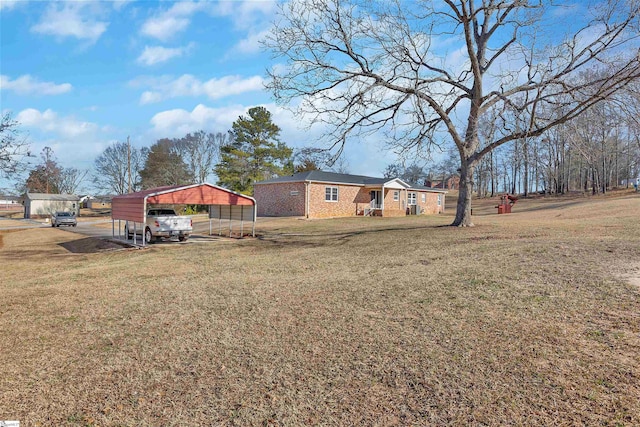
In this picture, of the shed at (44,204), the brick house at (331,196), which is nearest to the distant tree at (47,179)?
the shed at (44,204)

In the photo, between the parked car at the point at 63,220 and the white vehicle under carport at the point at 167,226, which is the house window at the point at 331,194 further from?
the parked car at the point at 63,220

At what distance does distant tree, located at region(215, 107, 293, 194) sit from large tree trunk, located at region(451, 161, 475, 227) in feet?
106

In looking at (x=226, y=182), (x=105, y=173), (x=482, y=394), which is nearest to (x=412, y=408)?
(x=482, y=394)

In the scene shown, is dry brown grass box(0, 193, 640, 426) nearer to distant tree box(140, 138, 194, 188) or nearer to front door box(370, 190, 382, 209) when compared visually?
front door box(370, 190, 382, 209)

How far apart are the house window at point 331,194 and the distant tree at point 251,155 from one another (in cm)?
1580

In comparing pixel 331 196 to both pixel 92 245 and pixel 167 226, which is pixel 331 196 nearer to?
pixel 167 226

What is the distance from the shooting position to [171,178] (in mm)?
55969

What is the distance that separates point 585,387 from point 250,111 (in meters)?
46.6

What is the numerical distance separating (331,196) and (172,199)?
1735 cm

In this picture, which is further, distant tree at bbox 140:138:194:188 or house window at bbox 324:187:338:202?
distant tree at bbox 140:138:194:188

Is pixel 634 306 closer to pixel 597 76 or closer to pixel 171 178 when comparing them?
pixel 597 76

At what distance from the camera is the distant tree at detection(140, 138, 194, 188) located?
55.8m

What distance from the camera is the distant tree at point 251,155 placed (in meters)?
44.8

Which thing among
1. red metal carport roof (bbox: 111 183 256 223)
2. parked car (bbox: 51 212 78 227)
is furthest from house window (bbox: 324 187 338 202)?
parked car (bbox: 51 212 78 227)
